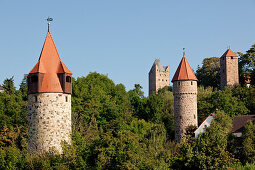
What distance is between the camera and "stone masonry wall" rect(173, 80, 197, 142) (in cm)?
4697

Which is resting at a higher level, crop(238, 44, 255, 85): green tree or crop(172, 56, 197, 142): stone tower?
crop(238, 44, 255, 85): green tree

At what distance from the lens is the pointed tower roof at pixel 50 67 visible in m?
33.3

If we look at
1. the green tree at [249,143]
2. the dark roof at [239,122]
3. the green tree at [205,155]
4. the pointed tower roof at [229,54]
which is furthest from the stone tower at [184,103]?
the pointed tower roof at [229,54]

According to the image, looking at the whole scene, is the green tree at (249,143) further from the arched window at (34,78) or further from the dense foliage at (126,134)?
the arched window at (34,78)

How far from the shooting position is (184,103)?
4719 centimetres

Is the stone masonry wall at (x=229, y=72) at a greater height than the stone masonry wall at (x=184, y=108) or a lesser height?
greater

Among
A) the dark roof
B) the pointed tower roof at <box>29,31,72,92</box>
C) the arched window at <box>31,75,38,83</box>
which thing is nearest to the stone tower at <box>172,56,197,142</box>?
the dark roof

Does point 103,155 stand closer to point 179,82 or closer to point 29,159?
point 29,159

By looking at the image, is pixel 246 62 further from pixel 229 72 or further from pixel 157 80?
pixel 157 80

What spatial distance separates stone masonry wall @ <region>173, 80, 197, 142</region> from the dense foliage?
170cm

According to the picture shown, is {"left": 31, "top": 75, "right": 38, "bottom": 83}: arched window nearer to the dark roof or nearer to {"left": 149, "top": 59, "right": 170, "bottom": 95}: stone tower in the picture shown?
the dark roof

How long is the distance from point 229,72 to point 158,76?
139 ft

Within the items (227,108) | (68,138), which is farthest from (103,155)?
(227,108)

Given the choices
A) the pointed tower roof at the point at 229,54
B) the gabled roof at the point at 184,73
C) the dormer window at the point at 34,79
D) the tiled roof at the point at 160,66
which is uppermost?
the tiled roof at the point at 160,66
